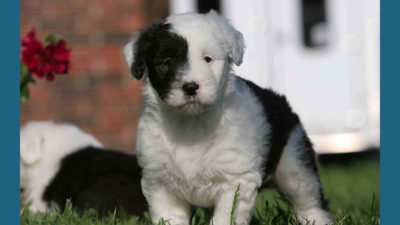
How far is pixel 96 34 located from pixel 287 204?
6493mm

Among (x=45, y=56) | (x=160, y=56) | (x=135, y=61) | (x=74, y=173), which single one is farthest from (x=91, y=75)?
(x=160, y=56)

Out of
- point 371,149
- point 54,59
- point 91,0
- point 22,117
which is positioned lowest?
point 371,149

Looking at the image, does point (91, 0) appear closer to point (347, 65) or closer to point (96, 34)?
point (96, 34)

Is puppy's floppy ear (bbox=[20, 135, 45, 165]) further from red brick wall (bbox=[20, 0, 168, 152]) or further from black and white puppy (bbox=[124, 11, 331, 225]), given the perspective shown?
red brick wall (bbox=[20, 0, 168, 152])

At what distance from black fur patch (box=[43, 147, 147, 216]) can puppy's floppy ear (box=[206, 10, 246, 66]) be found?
212cm

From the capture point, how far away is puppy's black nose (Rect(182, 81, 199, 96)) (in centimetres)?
413

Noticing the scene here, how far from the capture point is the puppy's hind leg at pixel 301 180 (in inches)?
200

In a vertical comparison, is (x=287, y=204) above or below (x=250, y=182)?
below

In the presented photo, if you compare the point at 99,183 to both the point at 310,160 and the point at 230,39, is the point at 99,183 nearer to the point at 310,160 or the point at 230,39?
the point at 310,160

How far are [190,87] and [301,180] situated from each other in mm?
1419

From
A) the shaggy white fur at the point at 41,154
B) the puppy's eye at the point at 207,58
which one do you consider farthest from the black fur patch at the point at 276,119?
the shaggy white fur at the point at 41,154

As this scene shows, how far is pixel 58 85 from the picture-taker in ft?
36.2

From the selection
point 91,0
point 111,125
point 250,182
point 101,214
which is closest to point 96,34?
point 91,0

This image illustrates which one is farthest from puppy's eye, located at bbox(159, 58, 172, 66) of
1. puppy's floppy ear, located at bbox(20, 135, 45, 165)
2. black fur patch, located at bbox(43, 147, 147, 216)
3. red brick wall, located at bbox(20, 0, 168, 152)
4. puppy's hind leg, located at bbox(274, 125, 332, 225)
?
red brick wall, located at bbox(20, 0, 168, 152)
